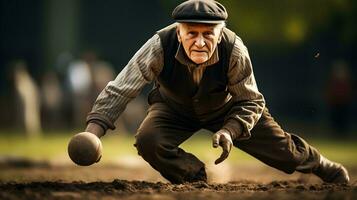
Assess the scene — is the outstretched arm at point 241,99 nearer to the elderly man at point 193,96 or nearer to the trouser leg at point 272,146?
the elderly man at point 193,96

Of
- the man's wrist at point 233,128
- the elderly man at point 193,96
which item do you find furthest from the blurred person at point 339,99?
the man's wrist at point 233,128

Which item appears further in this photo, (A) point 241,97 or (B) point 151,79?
(A) point 241,97

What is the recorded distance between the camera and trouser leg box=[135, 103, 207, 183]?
287 inches

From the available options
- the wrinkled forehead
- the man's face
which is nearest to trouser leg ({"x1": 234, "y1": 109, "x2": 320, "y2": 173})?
the man's face

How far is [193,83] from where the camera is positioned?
7.25 metres

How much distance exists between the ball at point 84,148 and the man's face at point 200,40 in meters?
0.98

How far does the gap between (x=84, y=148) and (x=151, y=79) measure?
82cm

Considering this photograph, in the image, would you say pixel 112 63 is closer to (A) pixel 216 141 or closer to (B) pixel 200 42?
(B) pixel 200 42

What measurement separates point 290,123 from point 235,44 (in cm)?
1683

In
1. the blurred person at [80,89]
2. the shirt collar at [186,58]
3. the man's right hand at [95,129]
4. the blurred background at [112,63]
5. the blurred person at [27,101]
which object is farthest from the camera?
the blurred background at [112,63]

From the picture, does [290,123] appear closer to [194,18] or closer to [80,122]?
[80,122]

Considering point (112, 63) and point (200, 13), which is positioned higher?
point (200, 13)

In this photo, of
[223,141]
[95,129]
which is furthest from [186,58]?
[95,129]

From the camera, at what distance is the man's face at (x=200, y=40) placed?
6.98m
